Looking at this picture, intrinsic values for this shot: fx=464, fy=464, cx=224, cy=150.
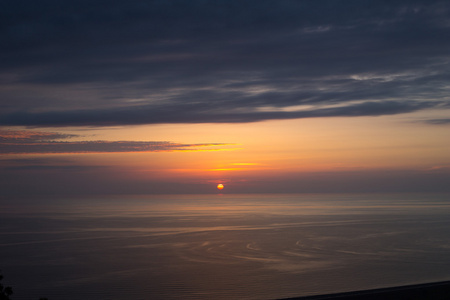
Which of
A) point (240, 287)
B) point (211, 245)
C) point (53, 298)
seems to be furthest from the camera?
point (211, 245)

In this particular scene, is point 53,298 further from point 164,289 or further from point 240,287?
point 240,287

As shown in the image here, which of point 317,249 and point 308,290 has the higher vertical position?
point 317,249

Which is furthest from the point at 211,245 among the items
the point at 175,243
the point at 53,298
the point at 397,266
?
the point at 53,298

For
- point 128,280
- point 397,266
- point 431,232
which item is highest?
point 431,232

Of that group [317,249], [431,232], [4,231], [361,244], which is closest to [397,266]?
[317,249]

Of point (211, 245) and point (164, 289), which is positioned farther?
point (211, 245)

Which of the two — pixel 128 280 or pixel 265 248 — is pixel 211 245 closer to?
pixel 265 248

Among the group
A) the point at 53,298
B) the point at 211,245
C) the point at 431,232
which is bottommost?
the point at 53,298

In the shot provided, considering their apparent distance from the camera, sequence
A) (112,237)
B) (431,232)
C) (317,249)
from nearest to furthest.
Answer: (317,249) < (112,237) < (431,232)

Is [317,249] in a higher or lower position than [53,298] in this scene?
higher
